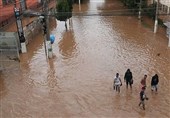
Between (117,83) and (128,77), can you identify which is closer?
(117,83)

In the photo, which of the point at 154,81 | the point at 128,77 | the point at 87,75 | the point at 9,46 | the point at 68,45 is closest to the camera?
the point at 154,81

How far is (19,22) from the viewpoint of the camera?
23.0 metres

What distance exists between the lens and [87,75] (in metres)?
19.0

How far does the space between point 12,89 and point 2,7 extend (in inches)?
539

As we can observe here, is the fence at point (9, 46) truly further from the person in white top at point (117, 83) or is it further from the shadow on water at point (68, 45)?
the person in white top at point (117, 83)

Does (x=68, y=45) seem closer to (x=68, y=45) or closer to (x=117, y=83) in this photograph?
(x=68, y=45)

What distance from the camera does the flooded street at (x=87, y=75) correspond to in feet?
48.8

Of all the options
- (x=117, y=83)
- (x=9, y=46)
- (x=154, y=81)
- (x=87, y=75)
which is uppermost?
(x=9, y=46)

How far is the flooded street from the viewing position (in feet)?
48.8

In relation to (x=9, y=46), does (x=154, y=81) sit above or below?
below

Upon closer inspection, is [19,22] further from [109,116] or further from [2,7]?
[109,116]

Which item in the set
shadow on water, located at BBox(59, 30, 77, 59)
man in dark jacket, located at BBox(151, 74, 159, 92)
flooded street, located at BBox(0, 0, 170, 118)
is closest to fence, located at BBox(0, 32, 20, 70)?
flooded street, located at BBox(0, 0, 170, 118)

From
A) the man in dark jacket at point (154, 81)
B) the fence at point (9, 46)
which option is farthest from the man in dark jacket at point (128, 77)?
the fence at point (9, 46)

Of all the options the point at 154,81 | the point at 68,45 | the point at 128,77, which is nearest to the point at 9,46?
the point at 68,45
